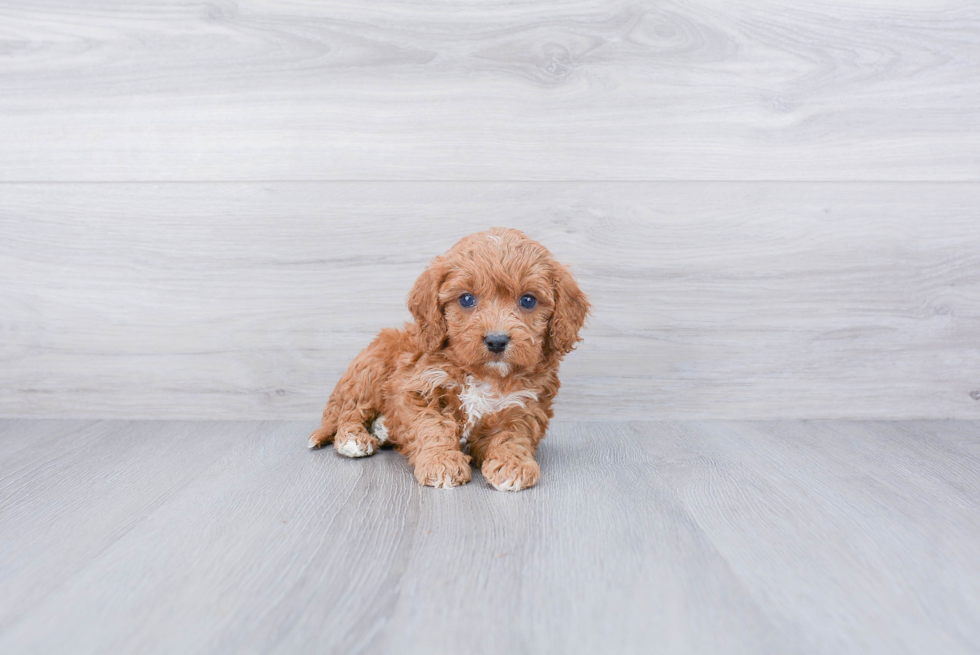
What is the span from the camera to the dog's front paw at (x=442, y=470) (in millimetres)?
1387

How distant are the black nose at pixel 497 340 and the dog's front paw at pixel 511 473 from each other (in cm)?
24

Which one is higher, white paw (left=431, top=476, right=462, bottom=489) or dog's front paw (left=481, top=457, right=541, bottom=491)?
dog's front paw (left=481, top=457, right=541, bottom=491)

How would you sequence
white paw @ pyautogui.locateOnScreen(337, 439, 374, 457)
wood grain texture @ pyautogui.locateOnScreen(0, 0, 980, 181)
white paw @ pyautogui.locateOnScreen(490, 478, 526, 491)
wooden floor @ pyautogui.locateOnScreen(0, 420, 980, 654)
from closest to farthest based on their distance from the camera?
1. wooden floor @ pyautogui.locateOnScreen(0, 420, 980, 654)
2. white paw @ pyautogui.locateOnScreen(490, 478, 526, 491)
3. white paw @ pyautogui.locateOnScreen(337, 439, 374, 457)
4. wood grain texture @ pyautogui.locateOnScreen(0, 0, 980, 181)

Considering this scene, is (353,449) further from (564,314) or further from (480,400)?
(564,314)

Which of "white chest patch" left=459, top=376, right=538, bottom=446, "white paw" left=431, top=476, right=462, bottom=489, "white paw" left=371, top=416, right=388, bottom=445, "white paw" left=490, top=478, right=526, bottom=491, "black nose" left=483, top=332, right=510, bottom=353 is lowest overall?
"white paw" left=371, top=416, right=388, bottom=445

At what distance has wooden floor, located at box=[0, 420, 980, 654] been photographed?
0.85 metres

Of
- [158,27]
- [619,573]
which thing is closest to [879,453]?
[619,573]

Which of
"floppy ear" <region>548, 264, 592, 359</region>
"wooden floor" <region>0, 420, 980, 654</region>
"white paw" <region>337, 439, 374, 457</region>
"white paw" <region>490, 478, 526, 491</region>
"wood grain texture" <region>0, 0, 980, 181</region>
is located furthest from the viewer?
"wood grain texture" <region>0, 0, 980, 181</region>

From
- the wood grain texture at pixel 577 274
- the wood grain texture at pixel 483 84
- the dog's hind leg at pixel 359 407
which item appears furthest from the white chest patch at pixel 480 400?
the wood grain texture at pixel 483 84

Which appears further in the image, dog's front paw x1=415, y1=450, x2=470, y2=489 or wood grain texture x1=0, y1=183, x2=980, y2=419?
wood grain texture x1=0, y1=183, x2=980, y2=419

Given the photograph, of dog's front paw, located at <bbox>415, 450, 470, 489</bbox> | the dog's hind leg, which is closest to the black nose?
dog's front paw, located at <bbox>415, 450, 470, 489</bbox>

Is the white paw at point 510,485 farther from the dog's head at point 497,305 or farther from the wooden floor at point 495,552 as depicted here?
the dog's head at point 497,305

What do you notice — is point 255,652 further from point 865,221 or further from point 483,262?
point 865,221

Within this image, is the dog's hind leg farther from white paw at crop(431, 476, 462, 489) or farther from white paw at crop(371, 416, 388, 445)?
white paw at crop(431, 476, 462, 489)
